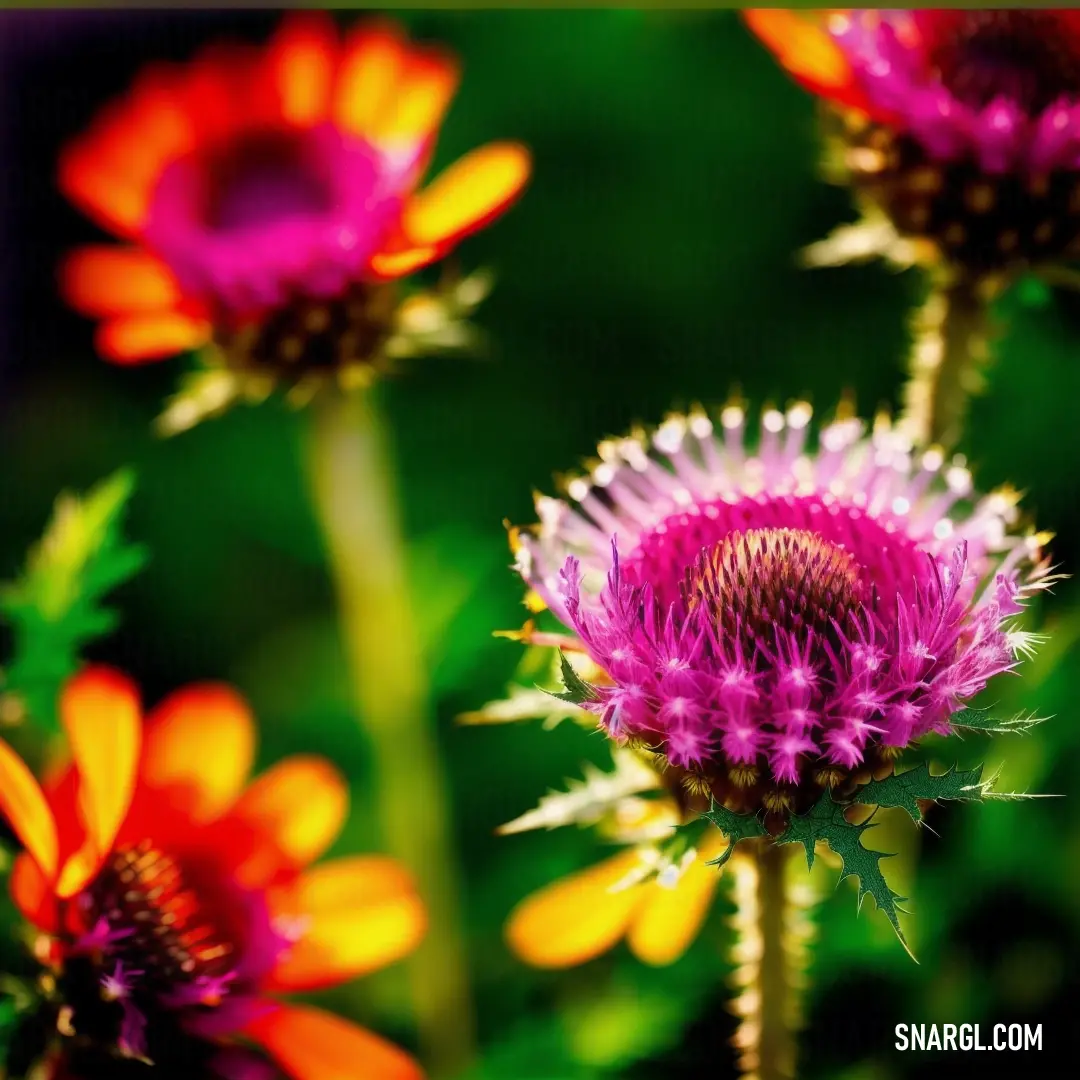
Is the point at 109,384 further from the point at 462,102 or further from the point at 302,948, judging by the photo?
the point at 302,948

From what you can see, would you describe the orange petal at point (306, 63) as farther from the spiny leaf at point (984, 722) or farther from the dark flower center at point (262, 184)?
the spiny leaf at point (984, 722)

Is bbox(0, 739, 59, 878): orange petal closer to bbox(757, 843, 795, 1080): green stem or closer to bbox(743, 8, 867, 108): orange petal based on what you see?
bbox(757, 843, 795, 1080): green stem

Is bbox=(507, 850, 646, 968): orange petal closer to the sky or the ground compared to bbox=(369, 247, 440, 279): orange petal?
closer to the ground

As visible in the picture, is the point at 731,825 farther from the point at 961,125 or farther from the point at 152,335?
the point at 152,335

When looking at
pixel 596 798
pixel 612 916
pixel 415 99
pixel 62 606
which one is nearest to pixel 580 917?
pixel 612 916

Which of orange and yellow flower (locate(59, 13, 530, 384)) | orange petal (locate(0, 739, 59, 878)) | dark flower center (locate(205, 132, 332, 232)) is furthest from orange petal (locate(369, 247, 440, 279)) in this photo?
orange petal (locate(0, 739, 59, 878))

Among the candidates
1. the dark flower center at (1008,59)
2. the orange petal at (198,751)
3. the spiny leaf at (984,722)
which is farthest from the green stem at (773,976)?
the dark flower center at (1008,59)
